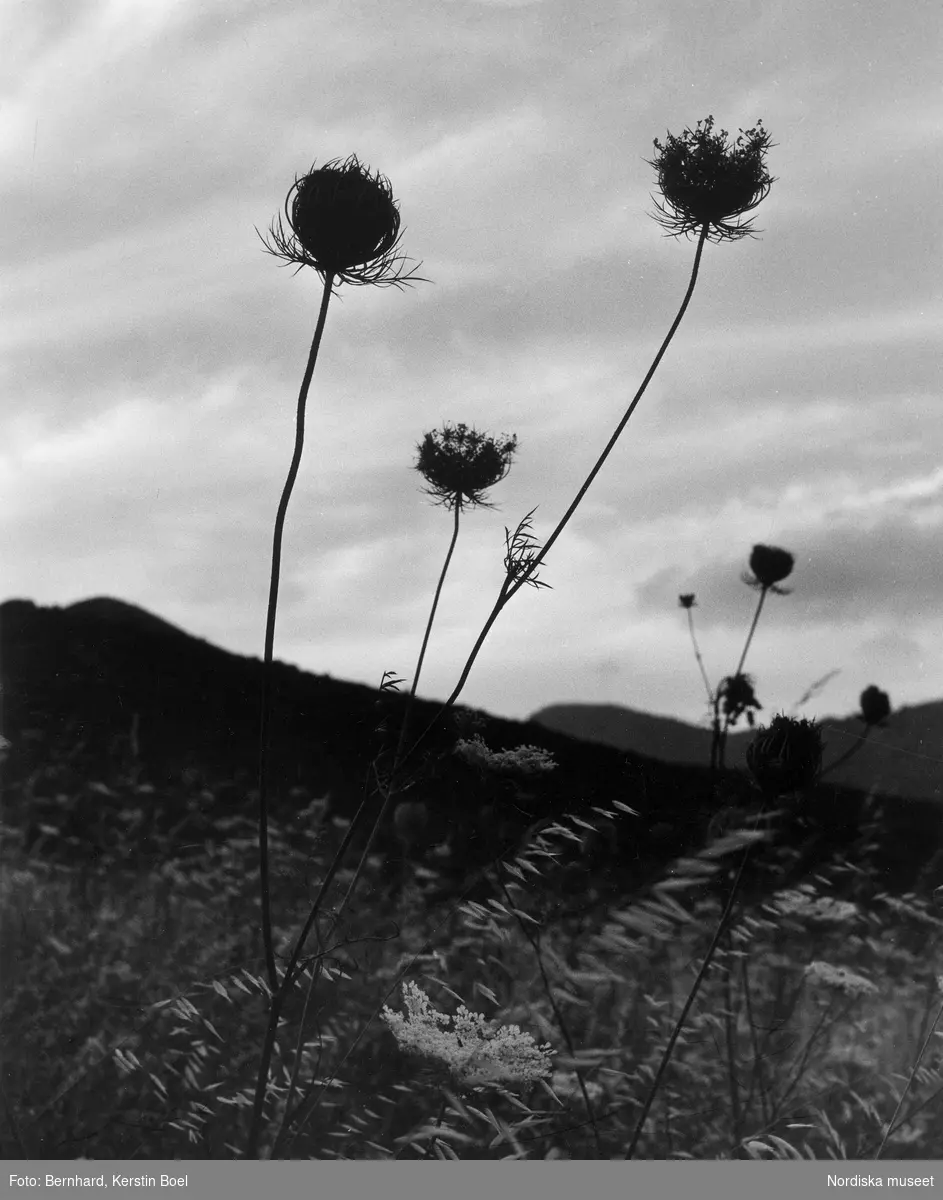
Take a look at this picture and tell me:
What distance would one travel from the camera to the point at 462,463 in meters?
1.64

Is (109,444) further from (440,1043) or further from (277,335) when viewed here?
(440,1043)

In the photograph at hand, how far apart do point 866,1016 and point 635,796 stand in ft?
1.93

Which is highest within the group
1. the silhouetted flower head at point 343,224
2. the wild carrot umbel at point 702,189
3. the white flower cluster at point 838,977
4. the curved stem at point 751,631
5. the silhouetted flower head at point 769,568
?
the wild carrot umbel at point 702,189

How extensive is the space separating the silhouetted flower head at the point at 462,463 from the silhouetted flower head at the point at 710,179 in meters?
0.49

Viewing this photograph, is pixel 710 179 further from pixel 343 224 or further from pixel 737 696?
pixel 737 696

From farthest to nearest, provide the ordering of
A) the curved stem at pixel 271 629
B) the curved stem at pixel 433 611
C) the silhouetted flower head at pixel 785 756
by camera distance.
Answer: the curved stem at pixel 433 611
the silhouetted flower head at pixel 785 756
the curved stem at pixel 271 629

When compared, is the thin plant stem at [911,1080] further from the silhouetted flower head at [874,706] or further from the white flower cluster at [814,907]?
the silhouetted flower head at [874,706]

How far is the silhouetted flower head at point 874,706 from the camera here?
69.0 inches

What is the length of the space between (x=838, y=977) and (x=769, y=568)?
0.72 m

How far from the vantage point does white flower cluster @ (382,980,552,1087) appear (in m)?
1.54

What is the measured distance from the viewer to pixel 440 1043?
5.09ft

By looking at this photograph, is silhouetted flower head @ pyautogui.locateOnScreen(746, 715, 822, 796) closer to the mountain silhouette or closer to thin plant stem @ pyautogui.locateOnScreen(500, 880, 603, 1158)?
the mountain silhouette

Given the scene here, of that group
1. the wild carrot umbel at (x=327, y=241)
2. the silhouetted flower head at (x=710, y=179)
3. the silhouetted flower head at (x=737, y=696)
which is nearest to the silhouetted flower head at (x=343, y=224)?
the wild carrot umbel at (x=327, y=241)

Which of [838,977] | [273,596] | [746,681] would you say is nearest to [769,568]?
[746,681]
